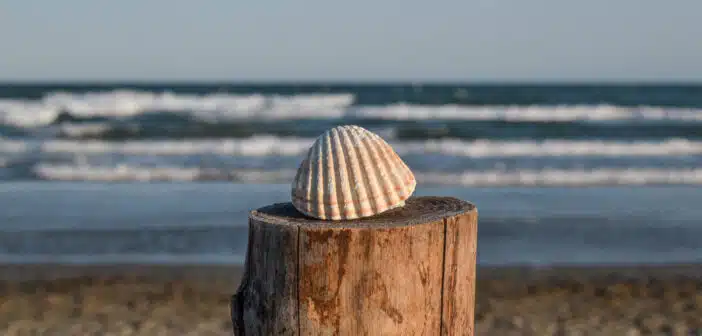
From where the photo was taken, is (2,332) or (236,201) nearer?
(2,332)

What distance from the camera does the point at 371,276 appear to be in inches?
90.3

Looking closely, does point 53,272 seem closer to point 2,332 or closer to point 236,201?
point 2,332

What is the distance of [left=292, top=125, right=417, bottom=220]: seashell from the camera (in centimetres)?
248

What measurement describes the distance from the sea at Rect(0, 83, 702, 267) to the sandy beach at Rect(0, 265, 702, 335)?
1.14 ft

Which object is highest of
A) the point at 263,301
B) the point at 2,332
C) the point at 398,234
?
the point at 398,234

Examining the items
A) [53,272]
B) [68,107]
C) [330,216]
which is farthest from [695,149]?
[68,107]

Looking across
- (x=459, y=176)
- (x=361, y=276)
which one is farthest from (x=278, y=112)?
(x=361, y=276)

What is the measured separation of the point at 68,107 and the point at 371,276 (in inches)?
964

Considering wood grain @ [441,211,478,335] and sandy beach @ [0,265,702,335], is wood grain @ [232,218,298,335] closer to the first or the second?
wood grain @ [441,211,478,335]

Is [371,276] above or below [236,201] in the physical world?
above

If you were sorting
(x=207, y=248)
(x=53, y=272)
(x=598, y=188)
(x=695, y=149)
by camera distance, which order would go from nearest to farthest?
1. (x=53, y=272)
2. (x=207, y=248)
3. (x=598, y=188)
4. (x=695, y=149)

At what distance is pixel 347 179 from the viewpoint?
250 centimetres

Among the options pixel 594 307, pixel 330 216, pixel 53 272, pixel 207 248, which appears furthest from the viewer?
pixel 207 248

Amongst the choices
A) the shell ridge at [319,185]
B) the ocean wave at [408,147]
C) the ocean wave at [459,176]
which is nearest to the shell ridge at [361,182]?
the shell ridge at [319,185]
